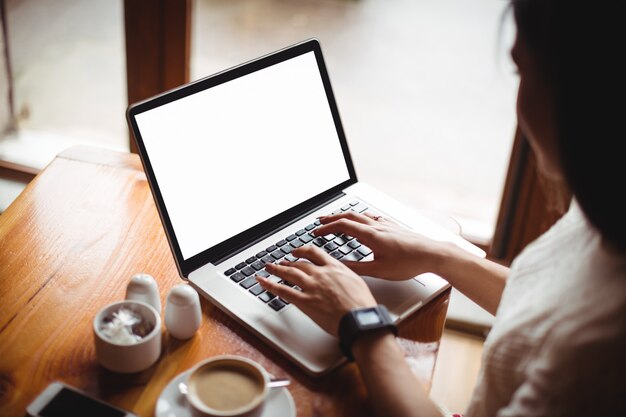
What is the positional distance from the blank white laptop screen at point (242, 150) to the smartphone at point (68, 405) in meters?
0.29

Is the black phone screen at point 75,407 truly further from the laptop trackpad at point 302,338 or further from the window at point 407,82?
the window at point 407,82

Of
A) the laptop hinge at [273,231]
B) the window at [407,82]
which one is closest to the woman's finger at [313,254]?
the laptop hinge at [273,231]

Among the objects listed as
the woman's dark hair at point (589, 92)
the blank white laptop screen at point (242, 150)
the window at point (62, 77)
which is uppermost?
the woman's dark hair at point (589, 92)

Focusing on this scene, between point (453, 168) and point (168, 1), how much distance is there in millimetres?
1149

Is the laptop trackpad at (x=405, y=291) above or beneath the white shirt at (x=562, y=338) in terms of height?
beneath

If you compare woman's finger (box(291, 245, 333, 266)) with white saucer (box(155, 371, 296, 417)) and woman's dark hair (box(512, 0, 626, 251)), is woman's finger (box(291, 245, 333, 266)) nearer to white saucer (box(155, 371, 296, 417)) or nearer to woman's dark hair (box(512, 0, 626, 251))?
white saucer (box(155, 371, 296, 417))

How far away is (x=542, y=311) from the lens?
0.82 m

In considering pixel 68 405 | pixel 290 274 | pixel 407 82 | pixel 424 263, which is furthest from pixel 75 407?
pixel 407 82

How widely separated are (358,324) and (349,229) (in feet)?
0.79

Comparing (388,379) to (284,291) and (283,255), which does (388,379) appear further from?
(283,255)

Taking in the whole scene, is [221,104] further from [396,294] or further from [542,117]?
[542,117]

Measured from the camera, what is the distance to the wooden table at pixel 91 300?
894 mm

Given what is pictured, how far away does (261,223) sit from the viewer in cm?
116

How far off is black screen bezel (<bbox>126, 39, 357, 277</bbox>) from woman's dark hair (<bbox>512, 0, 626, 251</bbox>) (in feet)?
1.62
